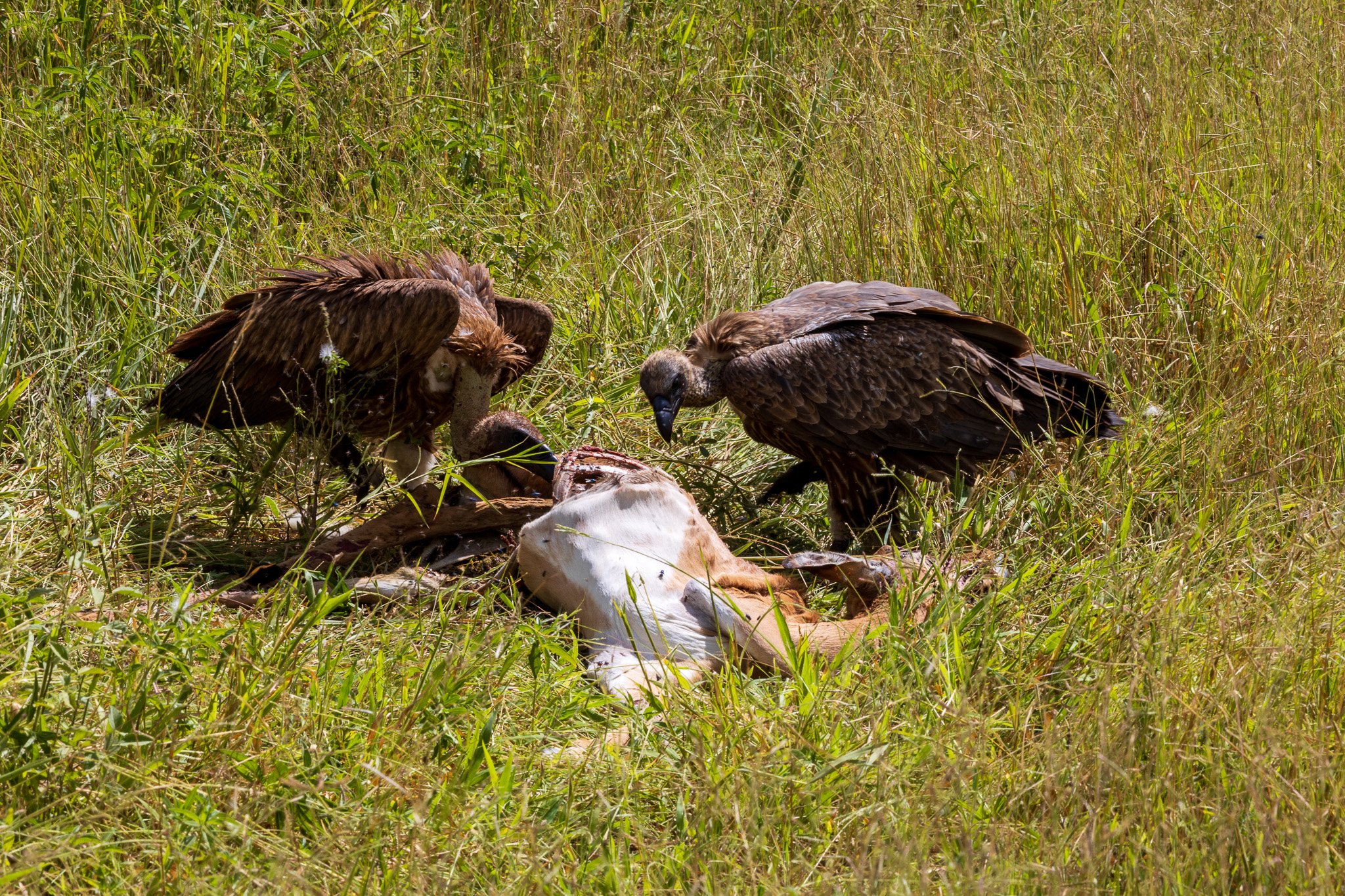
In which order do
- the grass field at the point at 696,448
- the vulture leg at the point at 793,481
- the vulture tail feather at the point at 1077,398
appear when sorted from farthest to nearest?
the vulture leg at the point at 793,481
the vulture tail feather at the point at 1077,398
the grass field at the point at 696,448

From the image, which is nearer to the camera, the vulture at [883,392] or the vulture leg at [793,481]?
the vulture at [883,392]

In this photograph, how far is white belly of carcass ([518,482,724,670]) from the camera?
3367 mm

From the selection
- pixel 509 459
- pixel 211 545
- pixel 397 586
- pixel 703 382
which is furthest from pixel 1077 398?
pixel 211 545

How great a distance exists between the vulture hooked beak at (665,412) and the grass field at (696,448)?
11 cm

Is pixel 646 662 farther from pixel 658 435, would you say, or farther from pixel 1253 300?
pixel 1253 300

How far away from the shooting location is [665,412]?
4578 mm

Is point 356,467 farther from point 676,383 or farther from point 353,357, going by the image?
point 676,383

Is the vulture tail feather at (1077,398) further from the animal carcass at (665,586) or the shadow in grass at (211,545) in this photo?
the shadow in grass at (211,545)

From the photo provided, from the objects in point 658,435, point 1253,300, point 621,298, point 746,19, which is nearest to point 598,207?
point 621,298

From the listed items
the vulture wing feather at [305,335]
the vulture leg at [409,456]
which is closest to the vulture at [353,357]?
the vulture wing feather at [305,335]

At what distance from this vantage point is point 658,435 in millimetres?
5098

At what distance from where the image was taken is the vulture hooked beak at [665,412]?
4.57 metres

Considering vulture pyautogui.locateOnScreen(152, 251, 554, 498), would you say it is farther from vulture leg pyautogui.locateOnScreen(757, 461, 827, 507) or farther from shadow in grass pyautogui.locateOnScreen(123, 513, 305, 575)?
vulture leg pyautogui.locateOnScreen(757, 461, 827, 507)

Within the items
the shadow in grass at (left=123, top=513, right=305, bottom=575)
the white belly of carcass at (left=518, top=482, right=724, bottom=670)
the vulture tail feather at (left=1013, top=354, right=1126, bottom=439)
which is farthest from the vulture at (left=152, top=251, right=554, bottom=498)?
the vulture tail feather at (left=1013, top=354, right=1126, bottom=439)
